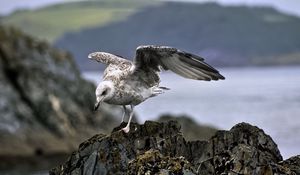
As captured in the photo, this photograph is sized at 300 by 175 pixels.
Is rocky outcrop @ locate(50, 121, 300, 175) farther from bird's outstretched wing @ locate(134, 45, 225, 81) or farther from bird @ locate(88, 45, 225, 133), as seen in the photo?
bird's outstretched wing @ locate(134, 45, 225, 81)

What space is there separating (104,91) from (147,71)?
141 centimetres

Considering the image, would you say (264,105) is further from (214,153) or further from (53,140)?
(214,153)

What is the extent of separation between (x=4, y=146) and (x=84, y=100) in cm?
659

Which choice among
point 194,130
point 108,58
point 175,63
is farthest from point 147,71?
point 194,130

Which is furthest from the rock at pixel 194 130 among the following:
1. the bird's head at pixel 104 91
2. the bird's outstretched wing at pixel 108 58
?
the bird's head at pixel 104 91

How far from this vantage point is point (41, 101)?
4281 centimetres

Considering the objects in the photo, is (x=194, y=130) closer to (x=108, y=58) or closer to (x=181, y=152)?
(x=108, y=58)

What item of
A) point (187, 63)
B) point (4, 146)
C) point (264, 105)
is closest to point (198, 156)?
point (187, 63)

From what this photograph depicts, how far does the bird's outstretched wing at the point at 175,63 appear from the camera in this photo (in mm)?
15516

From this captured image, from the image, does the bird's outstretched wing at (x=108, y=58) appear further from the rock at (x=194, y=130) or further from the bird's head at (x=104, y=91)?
the rock at (x=194, y=130)

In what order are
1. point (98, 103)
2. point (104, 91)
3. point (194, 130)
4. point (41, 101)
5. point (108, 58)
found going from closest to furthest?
point (98, 103) → point (104, 91) → point (108, 58) → point (41, 101) → point (194, 130)

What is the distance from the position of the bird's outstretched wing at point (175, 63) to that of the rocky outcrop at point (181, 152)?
6.20 ft

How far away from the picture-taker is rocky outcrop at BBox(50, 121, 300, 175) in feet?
39.1

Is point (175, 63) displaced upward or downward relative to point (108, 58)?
downward
